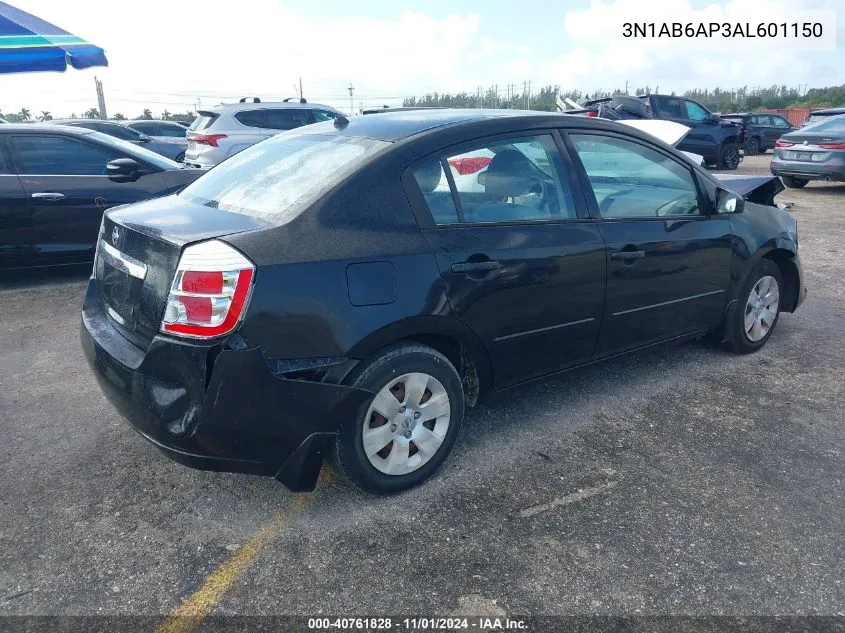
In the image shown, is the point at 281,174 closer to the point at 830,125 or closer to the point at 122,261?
the point at 122,261

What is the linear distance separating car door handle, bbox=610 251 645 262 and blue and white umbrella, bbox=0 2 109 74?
23.2ft

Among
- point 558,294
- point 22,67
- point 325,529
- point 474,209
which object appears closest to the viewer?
point 325,529

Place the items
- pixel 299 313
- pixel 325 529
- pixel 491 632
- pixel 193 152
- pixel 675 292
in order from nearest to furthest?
pixel 491 632 → pixel 299 313 → pixel 325 529 → pixel 675 292 → pixel 193 152

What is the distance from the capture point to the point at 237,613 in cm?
224

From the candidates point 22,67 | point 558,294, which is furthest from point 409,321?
point 22,67

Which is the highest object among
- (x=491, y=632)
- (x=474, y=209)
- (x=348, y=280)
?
(x=474, y=209)

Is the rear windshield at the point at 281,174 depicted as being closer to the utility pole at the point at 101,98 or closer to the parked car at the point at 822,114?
the parked car at the point at 822,114

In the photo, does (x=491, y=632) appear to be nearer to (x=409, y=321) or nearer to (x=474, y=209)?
(x=409, y=321)

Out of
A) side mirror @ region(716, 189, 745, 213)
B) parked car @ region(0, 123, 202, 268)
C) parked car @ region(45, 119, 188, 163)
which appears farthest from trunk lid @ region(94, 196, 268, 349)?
parked car @ region(45, 119, 188, 163)

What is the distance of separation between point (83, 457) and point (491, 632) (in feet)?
7.14

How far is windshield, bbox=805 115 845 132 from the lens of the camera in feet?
39.4

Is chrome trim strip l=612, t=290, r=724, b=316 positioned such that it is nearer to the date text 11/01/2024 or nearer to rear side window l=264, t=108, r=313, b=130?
the date text 11/01/2024

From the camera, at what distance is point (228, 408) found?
2432 mm

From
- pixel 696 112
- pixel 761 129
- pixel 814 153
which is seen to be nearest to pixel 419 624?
pixel 814 153
